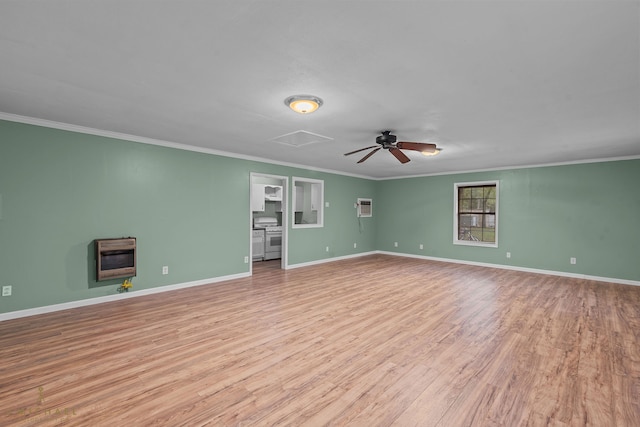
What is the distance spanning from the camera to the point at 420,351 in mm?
2781

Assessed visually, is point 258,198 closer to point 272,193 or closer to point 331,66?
point 272,193

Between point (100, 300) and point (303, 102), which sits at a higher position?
point (303, 102)

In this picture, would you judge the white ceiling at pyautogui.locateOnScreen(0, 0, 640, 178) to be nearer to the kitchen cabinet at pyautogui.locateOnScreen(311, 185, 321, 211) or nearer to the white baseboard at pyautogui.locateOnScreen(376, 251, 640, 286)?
the white baseboard at pyautogui.locateOnScreen(376, 251, 640, 286)

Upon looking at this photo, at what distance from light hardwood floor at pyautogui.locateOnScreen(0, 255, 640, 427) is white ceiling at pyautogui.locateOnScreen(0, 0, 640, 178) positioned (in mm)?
2425

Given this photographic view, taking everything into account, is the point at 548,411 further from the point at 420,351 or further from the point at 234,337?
the point at 234,337

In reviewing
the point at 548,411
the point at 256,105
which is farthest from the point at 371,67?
the point at 548,411

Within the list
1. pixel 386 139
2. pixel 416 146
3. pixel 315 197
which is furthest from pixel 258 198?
pixel 416 146

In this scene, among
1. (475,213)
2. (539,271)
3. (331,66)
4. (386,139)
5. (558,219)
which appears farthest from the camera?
(475,213)

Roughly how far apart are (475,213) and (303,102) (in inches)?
250

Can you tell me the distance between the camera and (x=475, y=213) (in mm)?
7441

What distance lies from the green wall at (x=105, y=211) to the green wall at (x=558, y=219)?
494 centimetres

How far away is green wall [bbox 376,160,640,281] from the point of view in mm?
5496

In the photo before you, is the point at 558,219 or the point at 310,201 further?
the point at 310,201

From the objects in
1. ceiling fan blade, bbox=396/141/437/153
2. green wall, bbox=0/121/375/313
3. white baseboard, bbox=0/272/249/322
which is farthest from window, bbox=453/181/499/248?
white baseboard, bbox=0/272/249/322
